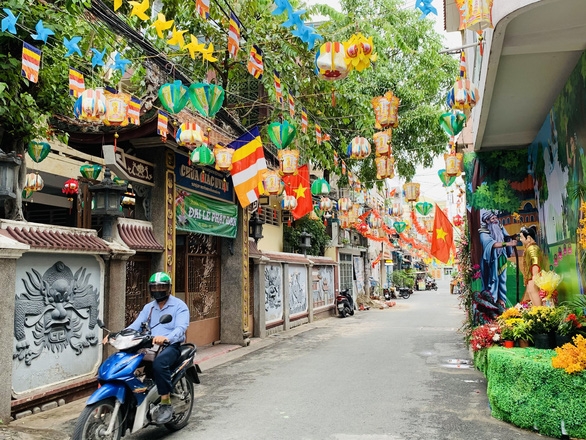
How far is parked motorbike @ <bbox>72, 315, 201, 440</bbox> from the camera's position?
4.55 metres

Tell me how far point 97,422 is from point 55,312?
113 inches

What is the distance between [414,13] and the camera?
18.7m

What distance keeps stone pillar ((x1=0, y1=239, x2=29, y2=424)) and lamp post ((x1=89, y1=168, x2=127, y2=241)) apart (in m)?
1.99

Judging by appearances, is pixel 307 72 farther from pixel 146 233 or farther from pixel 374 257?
pixel 374 257

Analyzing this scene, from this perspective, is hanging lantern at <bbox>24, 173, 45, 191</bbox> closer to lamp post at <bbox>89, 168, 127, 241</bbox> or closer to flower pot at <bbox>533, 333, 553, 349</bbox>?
lamp post at <bbox>89, 168, 127, 241</bbox>

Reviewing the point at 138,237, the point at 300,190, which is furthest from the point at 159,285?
the point at 300,190

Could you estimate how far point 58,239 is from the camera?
22.9ft

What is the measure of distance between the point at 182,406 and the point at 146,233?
4.34 m

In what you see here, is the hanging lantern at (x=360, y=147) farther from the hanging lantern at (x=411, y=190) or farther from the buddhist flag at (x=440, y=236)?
the hanging lantern at (x=411, y=190)

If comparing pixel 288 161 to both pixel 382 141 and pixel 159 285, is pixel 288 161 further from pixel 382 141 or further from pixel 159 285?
→ pixel 159 285

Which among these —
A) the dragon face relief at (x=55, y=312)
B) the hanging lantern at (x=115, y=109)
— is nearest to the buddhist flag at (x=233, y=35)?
the hanging lantern at (x=115, y=109)

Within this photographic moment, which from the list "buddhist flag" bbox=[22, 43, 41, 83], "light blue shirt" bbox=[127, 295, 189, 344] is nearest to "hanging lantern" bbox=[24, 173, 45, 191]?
"buddhist flag" bbox=[22, 43, 41, 83]

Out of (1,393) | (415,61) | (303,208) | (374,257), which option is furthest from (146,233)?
(374,257)

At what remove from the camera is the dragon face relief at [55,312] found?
6.41 m
